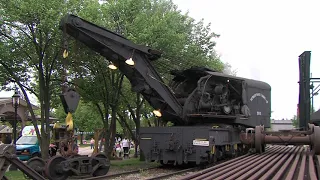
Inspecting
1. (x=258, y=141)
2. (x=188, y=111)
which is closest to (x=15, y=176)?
(x=188, y=111)

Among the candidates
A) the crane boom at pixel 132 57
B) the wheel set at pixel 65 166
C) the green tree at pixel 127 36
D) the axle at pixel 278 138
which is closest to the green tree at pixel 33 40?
the green tree at pixel 127 36

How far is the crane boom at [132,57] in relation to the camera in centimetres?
1186

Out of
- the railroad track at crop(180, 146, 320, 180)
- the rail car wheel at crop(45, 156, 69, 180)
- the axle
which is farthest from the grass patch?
the axle

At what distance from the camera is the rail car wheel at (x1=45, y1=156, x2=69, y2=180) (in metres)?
9.97

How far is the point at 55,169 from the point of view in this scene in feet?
33.3

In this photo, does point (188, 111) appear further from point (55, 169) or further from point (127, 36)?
point (55, 169)

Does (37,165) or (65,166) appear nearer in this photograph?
(65,166)

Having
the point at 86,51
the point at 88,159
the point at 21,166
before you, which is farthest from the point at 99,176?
the point at 86,51

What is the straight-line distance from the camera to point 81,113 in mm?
48844

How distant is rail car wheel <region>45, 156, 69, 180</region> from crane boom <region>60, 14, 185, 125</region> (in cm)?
422

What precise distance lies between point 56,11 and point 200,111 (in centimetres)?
708

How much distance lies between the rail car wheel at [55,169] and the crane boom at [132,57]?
4224mm

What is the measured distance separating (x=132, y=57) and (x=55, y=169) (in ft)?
16.0

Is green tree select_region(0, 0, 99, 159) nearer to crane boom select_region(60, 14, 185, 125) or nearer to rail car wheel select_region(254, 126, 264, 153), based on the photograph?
crane boom select_region(60, 14, 185, 125)
